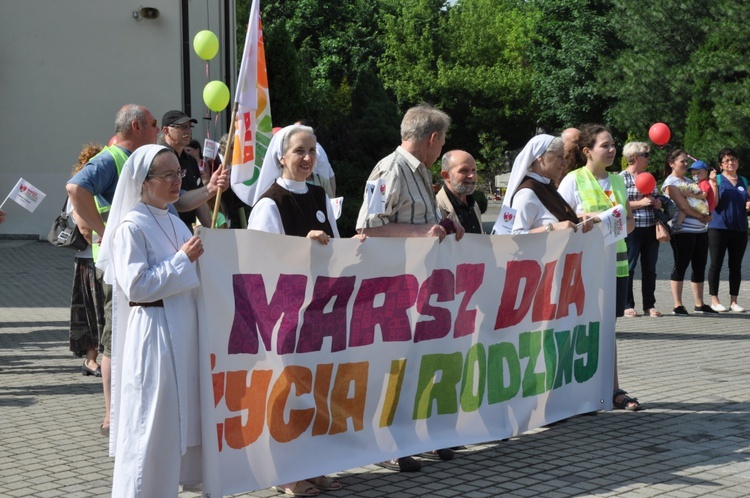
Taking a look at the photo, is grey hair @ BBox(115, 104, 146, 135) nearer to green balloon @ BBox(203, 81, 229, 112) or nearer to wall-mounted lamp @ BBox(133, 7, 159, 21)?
green balloon @ BBox(203, 81, 229, 112)

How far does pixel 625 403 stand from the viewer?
7848 millimetres

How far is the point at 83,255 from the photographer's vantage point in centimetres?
838

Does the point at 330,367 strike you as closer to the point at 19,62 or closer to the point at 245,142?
Result: the point at 245,142

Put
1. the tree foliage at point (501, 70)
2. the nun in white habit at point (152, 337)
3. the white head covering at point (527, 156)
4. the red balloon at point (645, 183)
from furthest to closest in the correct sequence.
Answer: the tree foliage at point (501, 70) < the red balloon at point (645, 183) < the white head covering at point (527, 156) < the nun in white habit at point (152, 337)

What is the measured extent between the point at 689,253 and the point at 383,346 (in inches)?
336

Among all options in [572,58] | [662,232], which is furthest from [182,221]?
[572,58]

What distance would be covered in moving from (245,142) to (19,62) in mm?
19576

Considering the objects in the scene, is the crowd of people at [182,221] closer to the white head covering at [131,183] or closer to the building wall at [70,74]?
the white head covering at [131,183]

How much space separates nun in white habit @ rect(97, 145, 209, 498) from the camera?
4.79 metres

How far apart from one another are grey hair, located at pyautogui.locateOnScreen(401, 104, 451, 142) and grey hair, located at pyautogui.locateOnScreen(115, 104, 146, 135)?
1.69 meters

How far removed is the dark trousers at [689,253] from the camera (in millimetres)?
13609

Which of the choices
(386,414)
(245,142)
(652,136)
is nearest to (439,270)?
(386,414)

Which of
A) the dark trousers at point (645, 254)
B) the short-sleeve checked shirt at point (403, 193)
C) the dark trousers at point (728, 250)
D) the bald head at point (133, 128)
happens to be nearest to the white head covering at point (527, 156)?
the short-sleeve checked shirt at point (403, 193)

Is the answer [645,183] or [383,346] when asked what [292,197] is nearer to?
[383,346]
